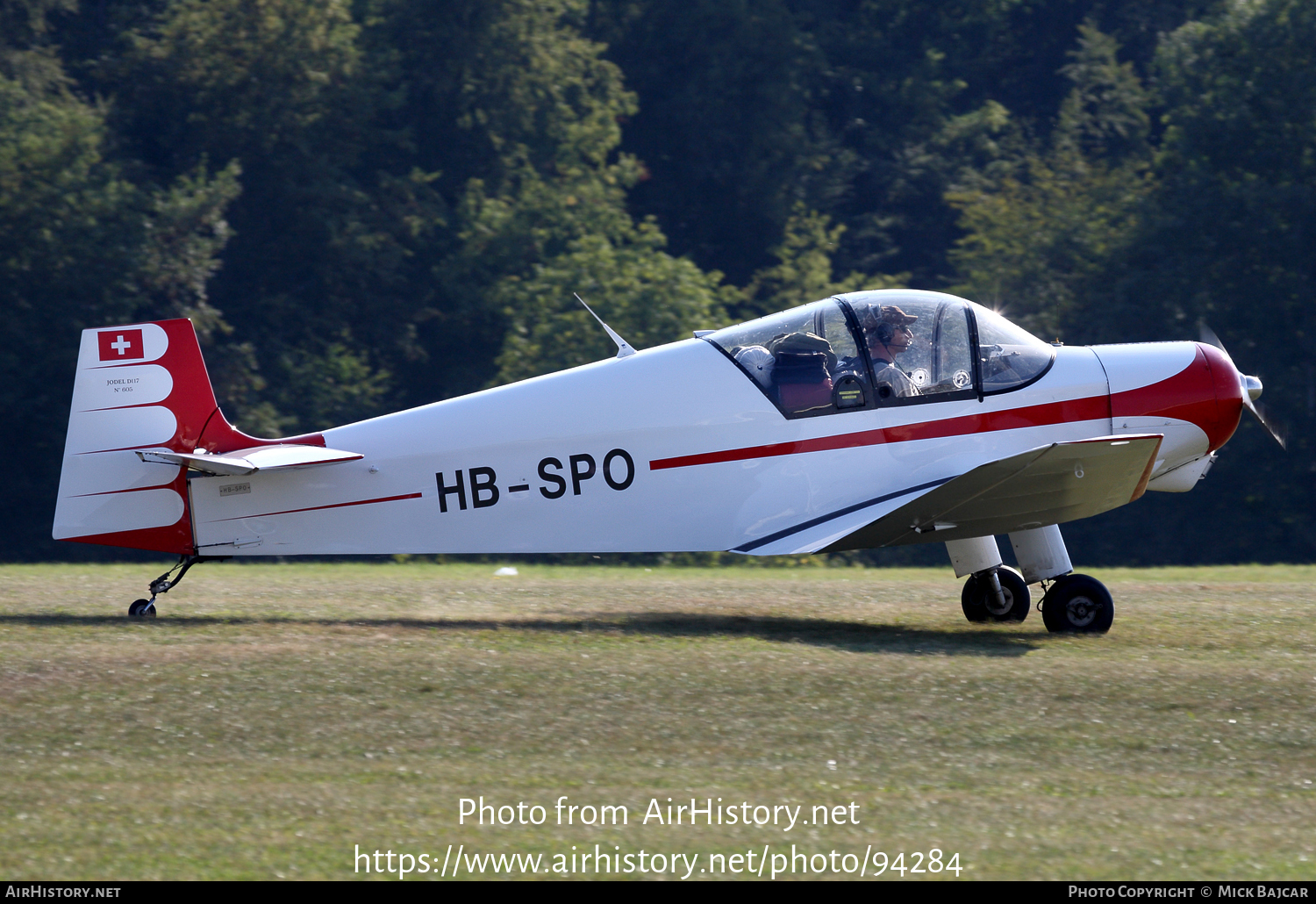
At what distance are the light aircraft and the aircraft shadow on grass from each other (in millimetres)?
460

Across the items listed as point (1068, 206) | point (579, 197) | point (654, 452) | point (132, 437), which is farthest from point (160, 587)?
point (1068, 206)

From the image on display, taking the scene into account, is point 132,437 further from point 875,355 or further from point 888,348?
point 888,348

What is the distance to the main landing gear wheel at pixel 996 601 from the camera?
436 inches

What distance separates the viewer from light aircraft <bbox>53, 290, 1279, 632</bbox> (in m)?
10.2

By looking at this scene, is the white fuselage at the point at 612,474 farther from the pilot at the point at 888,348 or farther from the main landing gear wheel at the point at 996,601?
the main landing gear wheel at the point at 996,601

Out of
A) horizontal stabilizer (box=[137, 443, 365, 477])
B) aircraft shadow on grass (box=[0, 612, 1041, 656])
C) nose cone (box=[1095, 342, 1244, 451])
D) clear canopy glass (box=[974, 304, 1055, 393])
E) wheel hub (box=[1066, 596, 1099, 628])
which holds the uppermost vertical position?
horizontal stabilizer (box=[137, 443, 365, 477])

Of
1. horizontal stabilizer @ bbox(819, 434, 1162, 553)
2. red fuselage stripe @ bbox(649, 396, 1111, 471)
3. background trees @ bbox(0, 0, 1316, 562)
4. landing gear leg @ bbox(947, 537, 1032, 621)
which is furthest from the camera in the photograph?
background trees @ bbox(0, 0, 1316, 562)

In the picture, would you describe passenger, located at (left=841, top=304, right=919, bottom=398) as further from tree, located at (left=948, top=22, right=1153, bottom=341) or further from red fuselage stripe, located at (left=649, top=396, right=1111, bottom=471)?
tree, located at (left=948, top=22, right=1153, bottom=341)

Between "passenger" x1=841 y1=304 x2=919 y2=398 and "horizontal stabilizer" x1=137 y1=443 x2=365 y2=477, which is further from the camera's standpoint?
"passenger" x1=841 y1=304 x2=919 y2=398

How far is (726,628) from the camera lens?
10.4 meters

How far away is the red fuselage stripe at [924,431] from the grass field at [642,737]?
122 cm

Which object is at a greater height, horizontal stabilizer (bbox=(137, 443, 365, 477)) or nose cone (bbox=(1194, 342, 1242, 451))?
horizontal stabilizer (bbox=(137, 443, 365, 477))

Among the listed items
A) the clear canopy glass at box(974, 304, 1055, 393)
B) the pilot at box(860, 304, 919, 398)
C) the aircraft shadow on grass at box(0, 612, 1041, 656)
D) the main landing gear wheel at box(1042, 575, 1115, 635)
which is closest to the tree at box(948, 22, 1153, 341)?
the clear canopy glass at box(974, 304, 1055, 393)

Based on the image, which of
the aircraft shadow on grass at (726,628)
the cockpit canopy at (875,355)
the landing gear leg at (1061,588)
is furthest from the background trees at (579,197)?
the landing gear leg at (1061,588)
